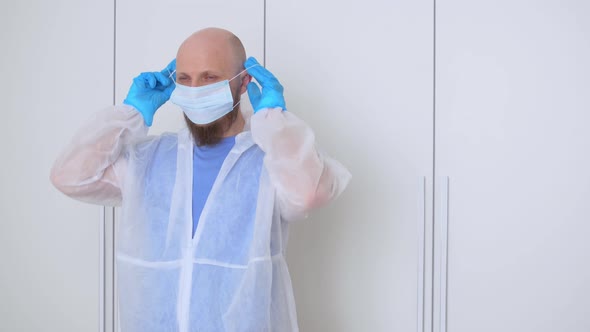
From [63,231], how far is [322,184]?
120cm

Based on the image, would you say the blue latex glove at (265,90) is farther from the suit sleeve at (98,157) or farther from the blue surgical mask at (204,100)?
the suit sleeve at (98,157)

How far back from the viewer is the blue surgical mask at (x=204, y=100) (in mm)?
1541

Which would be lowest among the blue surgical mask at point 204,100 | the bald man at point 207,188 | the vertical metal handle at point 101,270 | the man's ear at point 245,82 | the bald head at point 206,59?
the vertical metal handle at point 101,270

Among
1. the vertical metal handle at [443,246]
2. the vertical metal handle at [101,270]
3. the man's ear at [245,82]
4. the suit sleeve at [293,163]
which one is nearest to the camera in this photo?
the suit sleeve at [293,163]

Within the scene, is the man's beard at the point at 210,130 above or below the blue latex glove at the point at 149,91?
below

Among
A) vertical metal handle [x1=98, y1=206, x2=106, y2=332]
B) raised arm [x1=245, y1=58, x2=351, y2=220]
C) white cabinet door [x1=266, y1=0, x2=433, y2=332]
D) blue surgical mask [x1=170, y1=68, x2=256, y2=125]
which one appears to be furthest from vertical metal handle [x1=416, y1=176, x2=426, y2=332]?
vertical metal handle [x1=98, y1=206, x2=106, y2=332]

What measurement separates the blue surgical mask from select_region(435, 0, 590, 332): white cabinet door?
0.67 meters

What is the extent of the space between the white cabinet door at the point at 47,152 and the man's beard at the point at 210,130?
2.28ft

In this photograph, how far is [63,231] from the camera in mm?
2230

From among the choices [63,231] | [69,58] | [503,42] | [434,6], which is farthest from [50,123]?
[503,42]

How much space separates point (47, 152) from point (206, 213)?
1.01 m

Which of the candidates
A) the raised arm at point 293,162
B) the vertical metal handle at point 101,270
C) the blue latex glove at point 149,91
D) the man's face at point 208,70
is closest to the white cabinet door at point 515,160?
the raised arm at point 293,162

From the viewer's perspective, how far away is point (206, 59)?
155cm

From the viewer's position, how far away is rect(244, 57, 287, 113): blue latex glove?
5.04 ft
